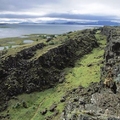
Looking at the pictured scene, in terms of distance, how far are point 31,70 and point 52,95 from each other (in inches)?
603

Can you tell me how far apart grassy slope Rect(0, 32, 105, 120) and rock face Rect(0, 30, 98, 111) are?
2.96 meters

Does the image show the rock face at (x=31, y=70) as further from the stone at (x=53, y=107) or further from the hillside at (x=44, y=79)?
the stone at (x=53, y=107)

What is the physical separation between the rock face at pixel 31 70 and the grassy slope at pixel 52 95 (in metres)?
2.96

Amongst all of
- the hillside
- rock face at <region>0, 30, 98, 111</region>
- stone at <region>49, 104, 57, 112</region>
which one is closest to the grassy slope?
the hillside

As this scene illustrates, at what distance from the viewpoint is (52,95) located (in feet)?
259

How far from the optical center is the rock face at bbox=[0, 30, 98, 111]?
271 feet

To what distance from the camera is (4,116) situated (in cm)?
6994

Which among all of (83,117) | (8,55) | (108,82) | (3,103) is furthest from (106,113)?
(8,55)

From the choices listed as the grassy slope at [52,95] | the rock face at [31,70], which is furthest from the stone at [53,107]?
the rock face at [31,70]

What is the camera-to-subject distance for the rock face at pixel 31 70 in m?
82.7

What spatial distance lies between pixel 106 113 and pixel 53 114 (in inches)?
1349

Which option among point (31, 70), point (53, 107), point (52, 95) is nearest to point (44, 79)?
point (31, 70)

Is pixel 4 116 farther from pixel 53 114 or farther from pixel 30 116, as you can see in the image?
pixel 53 114

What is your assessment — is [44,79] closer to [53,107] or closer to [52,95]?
[52,95]
